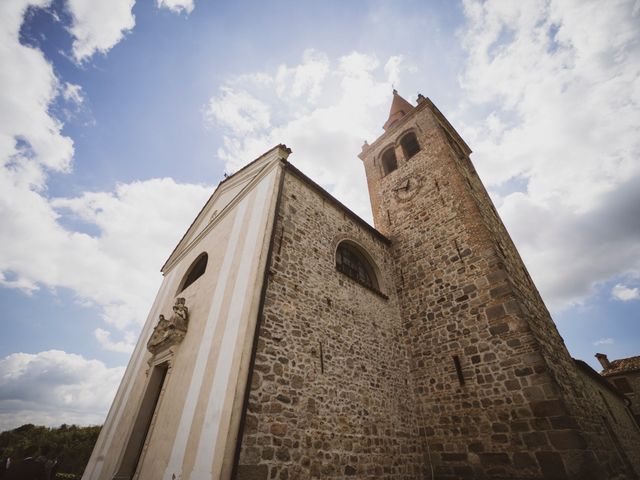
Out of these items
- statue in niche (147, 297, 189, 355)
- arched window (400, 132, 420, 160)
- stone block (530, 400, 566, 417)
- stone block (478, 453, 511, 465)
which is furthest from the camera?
arched window (400, 132, 420, 160)

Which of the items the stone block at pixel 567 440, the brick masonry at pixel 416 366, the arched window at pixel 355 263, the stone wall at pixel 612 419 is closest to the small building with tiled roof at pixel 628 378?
the stone wall at pixel 612 419

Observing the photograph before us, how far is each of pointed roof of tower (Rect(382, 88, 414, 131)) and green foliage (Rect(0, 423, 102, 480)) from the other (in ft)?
81.7

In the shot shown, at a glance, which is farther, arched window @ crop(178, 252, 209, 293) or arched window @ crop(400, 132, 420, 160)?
arched window @ crop(400, 132, 420, 160)

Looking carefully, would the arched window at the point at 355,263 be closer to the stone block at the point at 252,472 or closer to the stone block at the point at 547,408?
the stone block at the point at 547,408

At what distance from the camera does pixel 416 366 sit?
6945 millimetres

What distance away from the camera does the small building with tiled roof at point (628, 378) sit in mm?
19128

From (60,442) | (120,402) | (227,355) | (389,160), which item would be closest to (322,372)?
(227,355)

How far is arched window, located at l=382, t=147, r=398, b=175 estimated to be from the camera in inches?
472

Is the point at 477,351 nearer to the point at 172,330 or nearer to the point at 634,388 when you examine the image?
the point at 172,330

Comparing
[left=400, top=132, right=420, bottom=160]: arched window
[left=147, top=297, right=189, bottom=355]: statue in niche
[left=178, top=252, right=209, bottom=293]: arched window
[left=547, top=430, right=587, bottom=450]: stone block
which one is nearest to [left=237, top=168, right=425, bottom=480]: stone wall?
[left=547, top=430, right=587, bottom=450]: stone block

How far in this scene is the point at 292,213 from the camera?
6.35 metres

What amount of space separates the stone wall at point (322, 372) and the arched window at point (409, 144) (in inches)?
223

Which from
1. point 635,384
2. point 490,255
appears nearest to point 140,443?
point 490,255

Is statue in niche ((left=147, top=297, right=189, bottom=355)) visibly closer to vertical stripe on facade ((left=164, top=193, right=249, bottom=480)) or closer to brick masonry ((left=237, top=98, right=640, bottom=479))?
vertical stripe on facade ((left=164, top=193, right=249, bottom=480))
